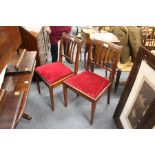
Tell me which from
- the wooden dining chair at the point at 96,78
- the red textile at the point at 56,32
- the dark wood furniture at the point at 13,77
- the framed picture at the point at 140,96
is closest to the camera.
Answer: the dark wood furniture at the point at 13,77

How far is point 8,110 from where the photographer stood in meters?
0.93

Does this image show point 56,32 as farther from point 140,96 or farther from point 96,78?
point 140,96

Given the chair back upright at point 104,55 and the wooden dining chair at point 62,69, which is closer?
the chair back upright at point 104,55

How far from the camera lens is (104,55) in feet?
5.88

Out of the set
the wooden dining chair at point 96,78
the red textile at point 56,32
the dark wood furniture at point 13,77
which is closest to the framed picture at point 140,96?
the wooden dining chair at point 96,78

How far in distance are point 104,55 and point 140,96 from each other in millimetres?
670

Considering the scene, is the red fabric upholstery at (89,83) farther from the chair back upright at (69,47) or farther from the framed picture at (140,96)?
the framed picture at (140,96)

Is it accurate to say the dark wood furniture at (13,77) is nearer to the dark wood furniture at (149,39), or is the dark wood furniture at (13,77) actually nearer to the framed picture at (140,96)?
the framed picture at (140,96)

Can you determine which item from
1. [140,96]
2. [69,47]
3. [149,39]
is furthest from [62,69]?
[149,39]

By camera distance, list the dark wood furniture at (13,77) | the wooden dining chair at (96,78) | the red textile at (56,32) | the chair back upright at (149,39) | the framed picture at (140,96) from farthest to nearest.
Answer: the red textile at (56,32) → the chair back upright at (149,39) → the wooden dining chair at (96,78) → the framed picture at (140,96) → the dark wood furniture at (13,77)

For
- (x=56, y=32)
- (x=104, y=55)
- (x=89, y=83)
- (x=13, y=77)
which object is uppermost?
(x=56, y=32)

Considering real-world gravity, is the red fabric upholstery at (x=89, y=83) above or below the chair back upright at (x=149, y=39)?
below

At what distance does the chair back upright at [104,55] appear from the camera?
1.66m
